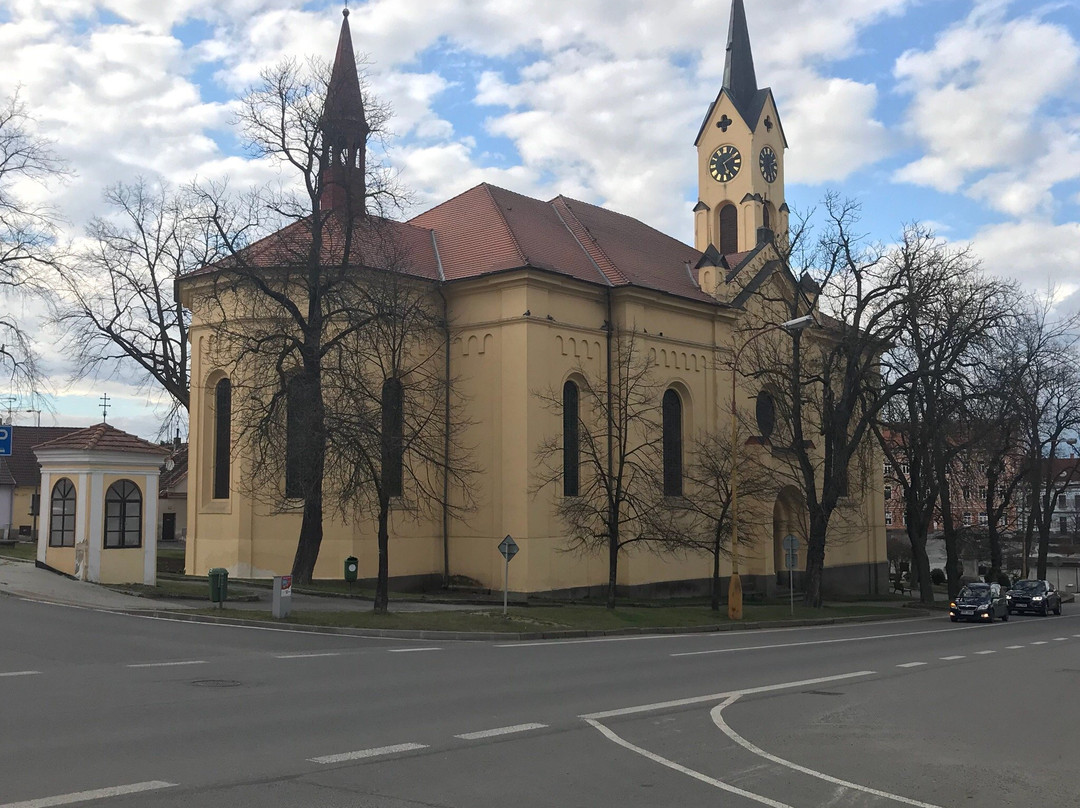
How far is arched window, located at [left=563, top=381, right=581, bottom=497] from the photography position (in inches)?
1366

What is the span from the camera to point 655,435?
121 ft

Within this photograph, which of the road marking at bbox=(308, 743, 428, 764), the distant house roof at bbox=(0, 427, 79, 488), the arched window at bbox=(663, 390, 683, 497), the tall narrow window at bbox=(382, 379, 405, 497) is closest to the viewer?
the road marking at bbox=(308, 743, 428, 764)

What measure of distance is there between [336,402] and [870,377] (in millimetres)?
20751

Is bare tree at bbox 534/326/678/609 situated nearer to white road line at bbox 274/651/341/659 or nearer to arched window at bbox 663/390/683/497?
arched window at bbox 663/390/683/497

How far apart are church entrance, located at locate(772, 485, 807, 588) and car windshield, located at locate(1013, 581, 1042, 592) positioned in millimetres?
8509

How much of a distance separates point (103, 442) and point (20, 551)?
49.5ft

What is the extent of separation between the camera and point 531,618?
24.7 meters

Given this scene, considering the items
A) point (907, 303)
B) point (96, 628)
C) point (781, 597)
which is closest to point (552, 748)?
point (96, 628)

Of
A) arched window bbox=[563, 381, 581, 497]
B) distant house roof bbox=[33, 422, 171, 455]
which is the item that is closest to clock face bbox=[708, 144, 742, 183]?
arched window bbox=[563, 381, 581, 497]

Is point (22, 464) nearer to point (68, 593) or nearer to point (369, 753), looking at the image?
point (68, 593)

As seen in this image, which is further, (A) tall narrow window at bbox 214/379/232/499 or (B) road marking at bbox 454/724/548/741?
(A) tall narrow window at bbox 214/379/232/499

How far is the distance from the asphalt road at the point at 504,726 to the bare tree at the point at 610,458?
41.2 ft

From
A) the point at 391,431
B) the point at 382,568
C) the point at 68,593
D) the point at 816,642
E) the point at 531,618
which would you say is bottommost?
the point at 816,642

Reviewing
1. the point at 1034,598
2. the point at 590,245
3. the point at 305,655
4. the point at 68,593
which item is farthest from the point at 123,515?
the point at 1034,598
